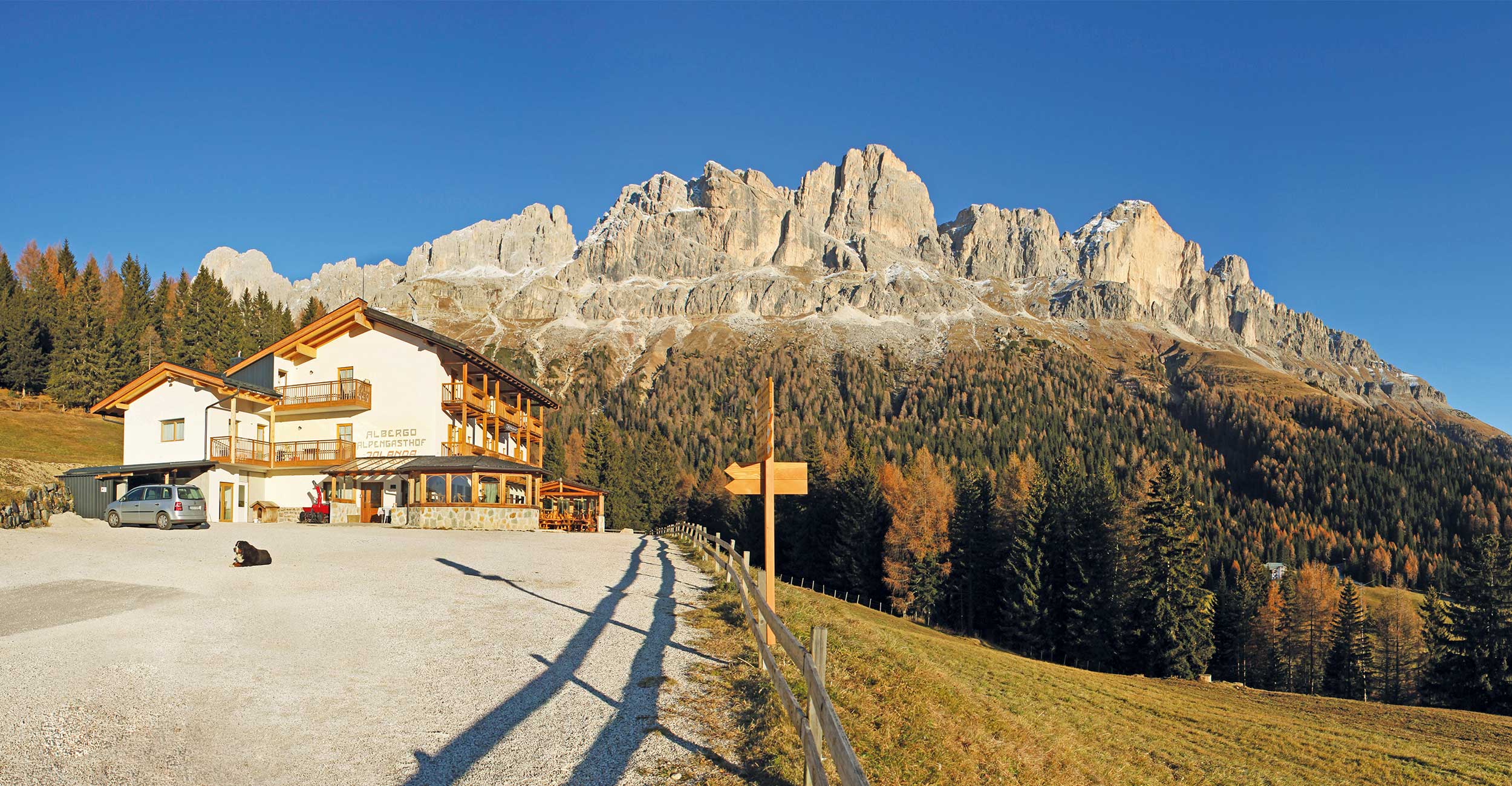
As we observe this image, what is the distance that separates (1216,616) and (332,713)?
66.8 m

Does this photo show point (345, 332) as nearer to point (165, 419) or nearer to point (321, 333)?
point (321, 333)

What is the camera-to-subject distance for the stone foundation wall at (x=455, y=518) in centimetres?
3669

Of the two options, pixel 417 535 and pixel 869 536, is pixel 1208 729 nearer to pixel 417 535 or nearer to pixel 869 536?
pixel 417 535

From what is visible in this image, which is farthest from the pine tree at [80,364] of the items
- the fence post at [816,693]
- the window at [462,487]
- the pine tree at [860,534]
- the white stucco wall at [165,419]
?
the fence post at [816,693]

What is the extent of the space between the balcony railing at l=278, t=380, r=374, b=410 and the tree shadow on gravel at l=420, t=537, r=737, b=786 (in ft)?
109

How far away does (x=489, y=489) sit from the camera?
43094 mm

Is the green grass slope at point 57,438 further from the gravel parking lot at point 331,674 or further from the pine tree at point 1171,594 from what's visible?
the pine tree at point 1171,594

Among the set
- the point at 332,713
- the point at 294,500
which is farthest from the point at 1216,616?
the point at 332,713

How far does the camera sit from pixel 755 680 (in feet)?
32.0

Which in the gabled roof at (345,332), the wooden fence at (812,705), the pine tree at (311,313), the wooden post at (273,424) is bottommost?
the wooden fence at (812,705)

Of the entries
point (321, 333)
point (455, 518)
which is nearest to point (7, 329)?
point (321, 333)

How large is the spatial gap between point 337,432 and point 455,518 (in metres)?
10.3

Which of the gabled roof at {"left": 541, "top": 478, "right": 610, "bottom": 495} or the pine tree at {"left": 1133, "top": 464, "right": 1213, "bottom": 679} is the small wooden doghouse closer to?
the gabled roof at {"left": 541, "top": 478, "right": 610, "bottom": 495}

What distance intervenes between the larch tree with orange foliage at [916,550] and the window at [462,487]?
35059 millimetres
